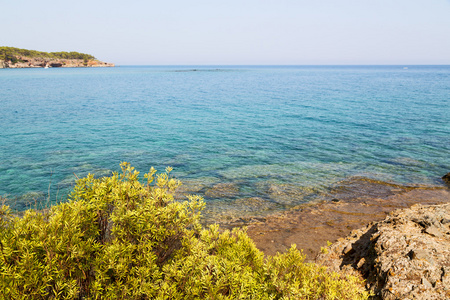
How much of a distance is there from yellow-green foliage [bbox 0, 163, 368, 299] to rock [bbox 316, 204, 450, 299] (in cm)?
158

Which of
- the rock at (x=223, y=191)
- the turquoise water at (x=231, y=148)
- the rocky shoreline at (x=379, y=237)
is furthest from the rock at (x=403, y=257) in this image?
the rock at (x=223, y=191)

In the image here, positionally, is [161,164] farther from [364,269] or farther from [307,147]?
[364,269]

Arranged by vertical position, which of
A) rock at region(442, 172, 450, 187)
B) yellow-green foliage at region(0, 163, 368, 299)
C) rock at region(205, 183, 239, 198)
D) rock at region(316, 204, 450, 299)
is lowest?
rock at region(205, 183, 239, 198)

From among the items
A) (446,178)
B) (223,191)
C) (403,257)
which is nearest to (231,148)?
(223,191)

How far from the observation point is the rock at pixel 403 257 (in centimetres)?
543

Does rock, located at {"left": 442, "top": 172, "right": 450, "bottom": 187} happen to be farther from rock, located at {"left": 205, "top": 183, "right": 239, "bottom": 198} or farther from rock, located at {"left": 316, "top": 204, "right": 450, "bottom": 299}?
rock, located at {"left": 205, "top": 183, "right": 239, "bottom": 198}

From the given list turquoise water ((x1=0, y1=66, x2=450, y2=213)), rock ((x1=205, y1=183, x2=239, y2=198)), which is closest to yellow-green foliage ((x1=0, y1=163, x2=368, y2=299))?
turquoise water ((x1=0, y1=66, x2=450, y2=213))

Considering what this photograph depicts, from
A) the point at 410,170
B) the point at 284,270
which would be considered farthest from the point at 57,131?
the point at 410,170

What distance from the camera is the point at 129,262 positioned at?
4.75m

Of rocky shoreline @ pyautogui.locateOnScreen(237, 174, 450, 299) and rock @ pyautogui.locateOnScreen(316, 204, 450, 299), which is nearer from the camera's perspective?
rock @ pyautogui.locateOnScreen(316, 204, 450, 299)

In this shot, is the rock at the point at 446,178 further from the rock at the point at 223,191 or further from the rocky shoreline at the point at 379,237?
the rock at the point at 223,191

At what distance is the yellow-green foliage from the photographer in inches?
170

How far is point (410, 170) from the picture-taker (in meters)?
18.5

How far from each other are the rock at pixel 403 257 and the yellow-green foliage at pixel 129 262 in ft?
5.18
